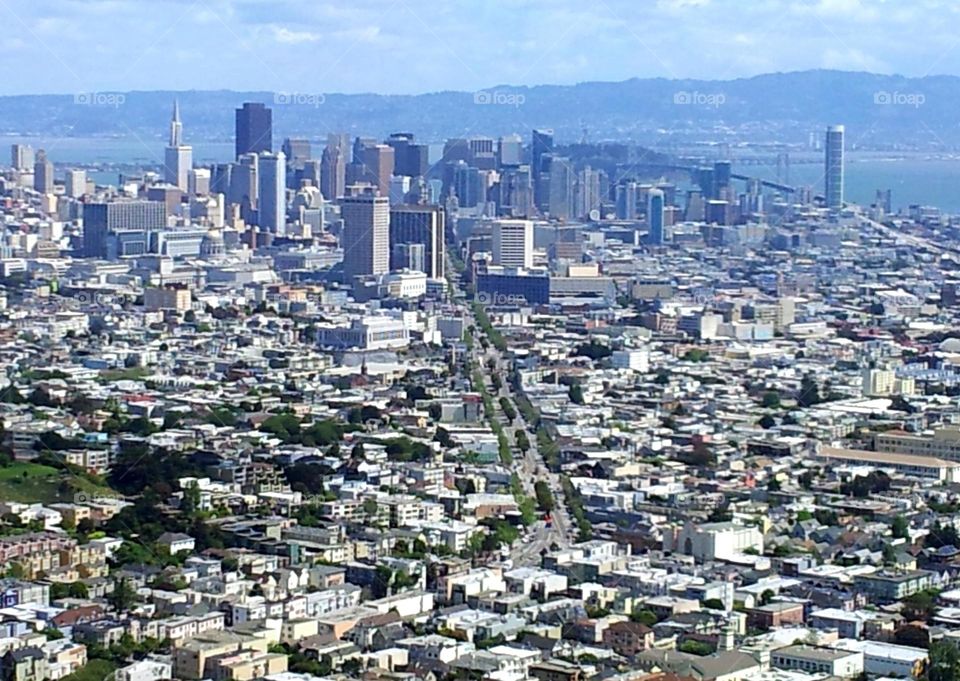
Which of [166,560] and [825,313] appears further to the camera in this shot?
[825,313]

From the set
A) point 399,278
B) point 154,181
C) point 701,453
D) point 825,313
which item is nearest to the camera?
point 701,453

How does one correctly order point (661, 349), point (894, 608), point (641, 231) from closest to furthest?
point (894, 608) → point (661, 349) → point (641, 231)

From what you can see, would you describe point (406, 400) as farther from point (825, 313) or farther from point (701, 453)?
point (825, 313)

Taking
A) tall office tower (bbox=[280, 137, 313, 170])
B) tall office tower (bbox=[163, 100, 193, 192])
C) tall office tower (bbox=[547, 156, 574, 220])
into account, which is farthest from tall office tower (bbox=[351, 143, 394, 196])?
tall office tower (bbox=[163, 100, 193, 192])

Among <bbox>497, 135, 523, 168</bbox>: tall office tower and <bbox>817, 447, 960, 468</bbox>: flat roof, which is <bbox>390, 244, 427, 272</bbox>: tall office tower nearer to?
<bbox>497, 135, 523, 168</bbox>: tall office tower

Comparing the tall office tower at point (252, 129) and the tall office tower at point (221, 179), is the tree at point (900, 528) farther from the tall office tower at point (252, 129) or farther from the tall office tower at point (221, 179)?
the tall office tower at point (252, 129)

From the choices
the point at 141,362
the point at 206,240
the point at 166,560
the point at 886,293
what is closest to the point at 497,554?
the point at 166,560

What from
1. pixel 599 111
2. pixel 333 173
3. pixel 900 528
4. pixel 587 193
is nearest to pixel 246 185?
pixel 333 173
